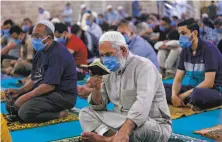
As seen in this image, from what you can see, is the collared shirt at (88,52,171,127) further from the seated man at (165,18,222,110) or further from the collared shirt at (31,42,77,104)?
the seated man at (165,18,222,110)

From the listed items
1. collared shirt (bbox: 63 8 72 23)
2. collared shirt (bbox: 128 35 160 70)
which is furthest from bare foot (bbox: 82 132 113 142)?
collared shirt (bbox: 63 8 72 23)

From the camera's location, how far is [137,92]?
9.29 ft

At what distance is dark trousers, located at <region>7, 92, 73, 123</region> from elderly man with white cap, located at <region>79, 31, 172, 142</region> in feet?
3.53

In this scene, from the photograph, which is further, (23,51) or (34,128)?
(23,51)

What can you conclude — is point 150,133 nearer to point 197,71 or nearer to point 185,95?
point 185,95

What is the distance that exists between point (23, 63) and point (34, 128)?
3411 mm

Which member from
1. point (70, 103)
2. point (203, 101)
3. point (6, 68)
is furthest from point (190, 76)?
point (6, 68)

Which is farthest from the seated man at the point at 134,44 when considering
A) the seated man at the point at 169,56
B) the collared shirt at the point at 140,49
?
the seated man at the point at 169,56

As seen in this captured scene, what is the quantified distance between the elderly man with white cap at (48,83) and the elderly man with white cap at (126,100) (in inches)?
40.9

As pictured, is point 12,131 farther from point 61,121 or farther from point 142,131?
point 142,131

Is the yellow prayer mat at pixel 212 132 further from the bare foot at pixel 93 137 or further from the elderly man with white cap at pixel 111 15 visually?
the elderly man with white cap at pixel 111 15

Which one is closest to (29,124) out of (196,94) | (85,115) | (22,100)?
(22,100)

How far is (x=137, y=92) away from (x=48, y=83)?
1397mm

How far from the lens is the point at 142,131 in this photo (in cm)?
284
